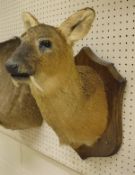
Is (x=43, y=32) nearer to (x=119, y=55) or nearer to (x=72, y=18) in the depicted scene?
(x=72, y=18)

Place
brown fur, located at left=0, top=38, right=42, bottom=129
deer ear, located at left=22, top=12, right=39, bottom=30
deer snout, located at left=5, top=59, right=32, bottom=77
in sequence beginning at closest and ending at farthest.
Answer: deer snout, located at left=5, top=59, right=32, bottom=77 < deer ear, located at left=22, top=12, right=39, bottom=30 < brown fur, located at left=0, top=38, right=42, bottom=129

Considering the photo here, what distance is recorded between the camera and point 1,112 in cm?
79

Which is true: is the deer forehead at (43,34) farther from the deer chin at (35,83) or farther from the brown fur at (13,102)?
the brown fur at (13,102)

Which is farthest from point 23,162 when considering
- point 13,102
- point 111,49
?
point 111,49

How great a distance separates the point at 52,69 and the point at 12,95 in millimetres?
297

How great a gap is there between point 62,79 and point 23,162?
0.59 m

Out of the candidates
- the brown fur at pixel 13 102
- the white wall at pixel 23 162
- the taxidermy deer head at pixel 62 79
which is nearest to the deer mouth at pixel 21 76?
the taxidermy deer head at pixel 62 79

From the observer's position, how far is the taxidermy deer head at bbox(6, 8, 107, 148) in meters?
0.48

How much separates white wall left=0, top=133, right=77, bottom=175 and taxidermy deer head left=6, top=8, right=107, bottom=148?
0.24 meters

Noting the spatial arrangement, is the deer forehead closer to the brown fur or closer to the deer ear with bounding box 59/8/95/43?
the deer ear with bounding box 59/8/95/43

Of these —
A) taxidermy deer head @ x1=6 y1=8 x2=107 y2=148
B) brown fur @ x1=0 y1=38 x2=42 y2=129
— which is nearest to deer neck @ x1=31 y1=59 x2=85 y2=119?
taxidermy deer head @ x1=6 y1=8 x2=107 y2=148

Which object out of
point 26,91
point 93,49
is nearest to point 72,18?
point 93,49

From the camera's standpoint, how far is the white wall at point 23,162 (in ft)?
2.83

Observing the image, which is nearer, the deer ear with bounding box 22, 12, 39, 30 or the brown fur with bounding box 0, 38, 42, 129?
the deer ear with bounding box 22, 12, 39, 30
